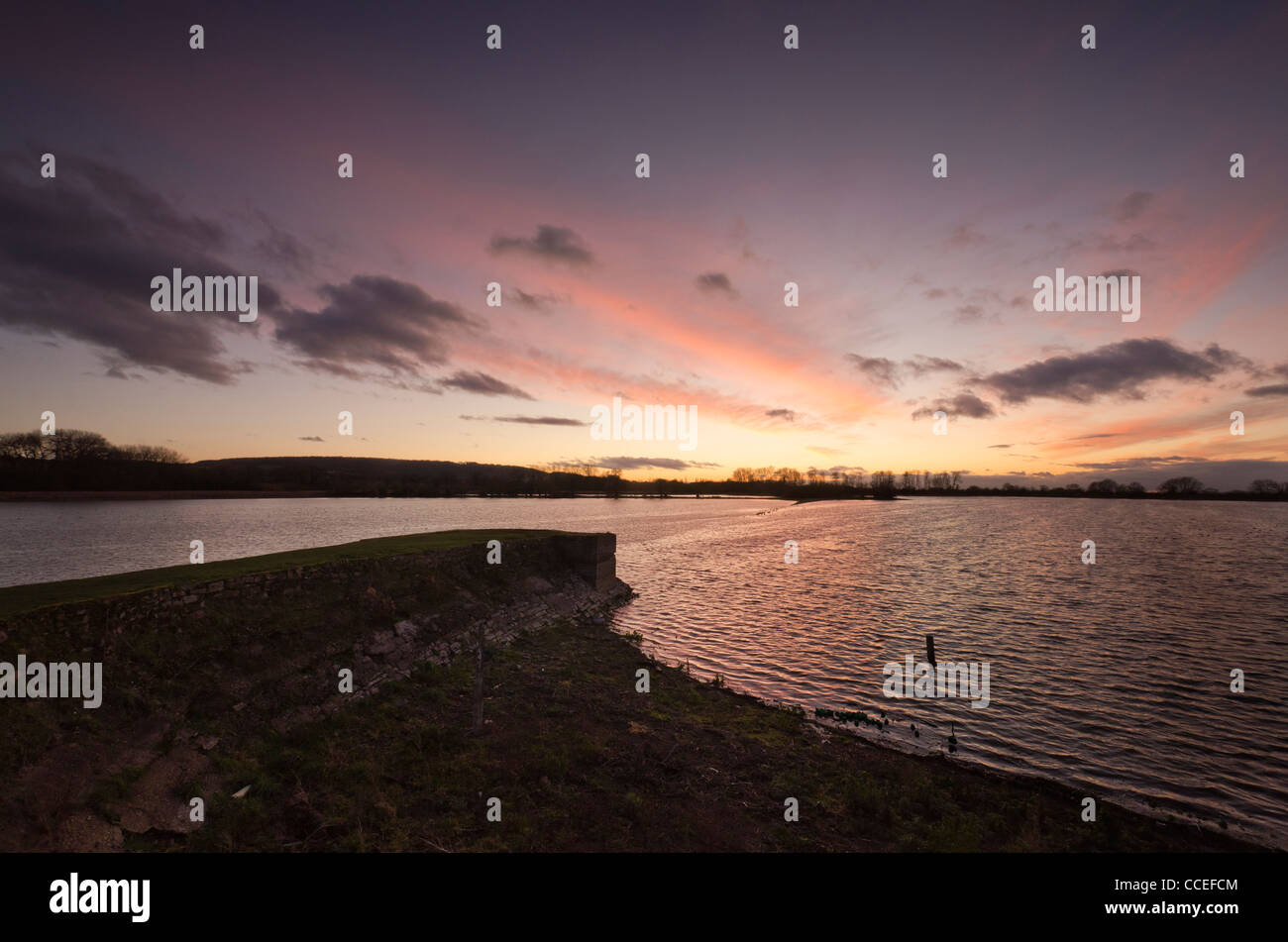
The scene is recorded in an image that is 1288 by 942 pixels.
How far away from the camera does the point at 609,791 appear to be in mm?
12023

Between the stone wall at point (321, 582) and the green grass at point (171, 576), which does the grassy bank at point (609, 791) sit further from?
the green grass at point (171, 576)

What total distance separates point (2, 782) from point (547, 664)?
1457cm

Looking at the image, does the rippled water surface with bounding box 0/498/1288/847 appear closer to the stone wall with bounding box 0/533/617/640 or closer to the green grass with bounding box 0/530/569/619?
the stone wall with bounding box 0/533/617/640

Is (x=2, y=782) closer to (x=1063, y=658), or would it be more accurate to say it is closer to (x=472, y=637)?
(x=472, y=637)

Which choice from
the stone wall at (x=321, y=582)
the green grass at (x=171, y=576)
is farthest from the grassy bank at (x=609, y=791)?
the green grass at (x=171, y=576)

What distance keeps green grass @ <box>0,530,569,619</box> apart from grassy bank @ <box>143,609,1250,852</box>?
604cm

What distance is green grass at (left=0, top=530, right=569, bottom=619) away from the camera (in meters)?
13.1

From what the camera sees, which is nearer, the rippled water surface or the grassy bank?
the grassy bank

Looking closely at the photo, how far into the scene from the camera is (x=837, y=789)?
41.4 ft

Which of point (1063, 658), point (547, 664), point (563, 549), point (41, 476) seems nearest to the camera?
point (547, 664)

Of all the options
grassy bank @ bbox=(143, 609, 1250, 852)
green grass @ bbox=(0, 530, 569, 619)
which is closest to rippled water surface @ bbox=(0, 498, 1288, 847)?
grassy bank @ bbox=(143, 609, 1250, 852)

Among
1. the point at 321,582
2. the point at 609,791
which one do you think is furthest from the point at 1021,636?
the point at 321,582
